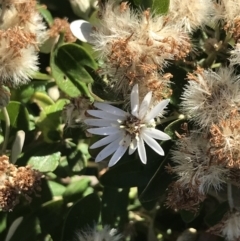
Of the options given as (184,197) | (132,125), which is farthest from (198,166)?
(132,125)

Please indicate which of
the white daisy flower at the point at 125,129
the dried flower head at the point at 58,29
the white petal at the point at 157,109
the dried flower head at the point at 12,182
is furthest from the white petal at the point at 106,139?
the dried flower head at the point at 58,29

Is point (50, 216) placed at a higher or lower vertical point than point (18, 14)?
lower

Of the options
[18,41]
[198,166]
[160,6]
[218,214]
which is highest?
[18,41]

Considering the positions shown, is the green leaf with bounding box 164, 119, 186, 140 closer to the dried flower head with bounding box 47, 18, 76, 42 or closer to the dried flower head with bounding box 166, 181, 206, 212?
the dried flower head with bounding box 166, 181, 206, 212

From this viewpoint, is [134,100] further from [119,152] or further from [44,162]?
[44,162]

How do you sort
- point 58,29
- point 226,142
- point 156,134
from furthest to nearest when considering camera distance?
point 58,29 < point 156,134 < point 226,142

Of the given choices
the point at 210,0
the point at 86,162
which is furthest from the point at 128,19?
the point at 86,162
